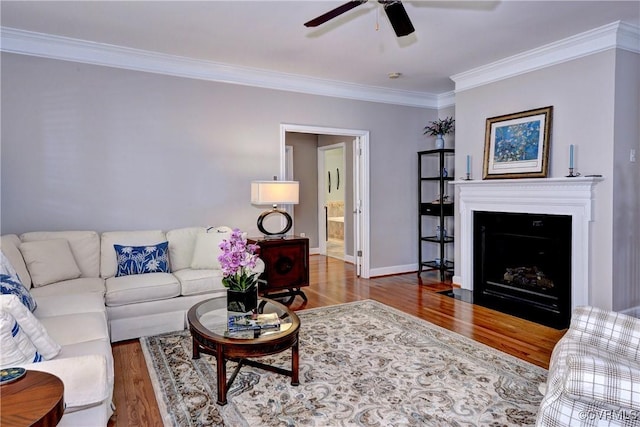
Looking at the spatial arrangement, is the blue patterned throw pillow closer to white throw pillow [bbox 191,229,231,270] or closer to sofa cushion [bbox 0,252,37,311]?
white throw pillow [bbox 191,229,231,270]

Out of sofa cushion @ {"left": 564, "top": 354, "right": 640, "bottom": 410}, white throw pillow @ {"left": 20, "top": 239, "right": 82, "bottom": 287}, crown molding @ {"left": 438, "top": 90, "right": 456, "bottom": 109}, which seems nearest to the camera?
sofa cushion @ {"left": 564, "top": 354, "right": 640, "bottom": 410}

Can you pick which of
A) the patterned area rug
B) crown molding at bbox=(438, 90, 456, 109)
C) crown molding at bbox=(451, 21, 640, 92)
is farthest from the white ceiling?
the patterned area rug

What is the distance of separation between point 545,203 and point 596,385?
2.91 meters

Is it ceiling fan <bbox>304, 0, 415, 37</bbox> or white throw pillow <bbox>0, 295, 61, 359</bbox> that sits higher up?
ceiling fan <bbox>304, 0, 415, 37</bbox>

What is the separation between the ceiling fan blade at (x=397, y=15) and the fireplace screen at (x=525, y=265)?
8.39 feet

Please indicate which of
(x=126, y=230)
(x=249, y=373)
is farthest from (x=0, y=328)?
(x=126, y=230)

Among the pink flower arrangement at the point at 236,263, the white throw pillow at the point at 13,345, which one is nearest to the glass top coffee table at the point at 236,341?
the pink flower arrangement at the point at 236,263

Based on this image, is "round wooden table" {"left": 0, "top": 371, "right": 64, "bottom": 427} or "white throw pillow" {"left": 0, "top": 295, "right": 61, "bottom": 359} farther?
"white throw pillow" {"left": 0, "top": 295, "right": 61, "bottom": 359}

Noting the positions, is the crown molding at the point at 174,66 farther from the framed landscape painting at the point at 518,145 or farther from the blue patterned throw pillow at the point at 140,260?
the blue patterned throw pillow at the point at 140,260

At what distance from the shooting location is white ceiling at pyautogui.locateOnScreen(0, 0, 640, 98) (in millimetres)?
3158

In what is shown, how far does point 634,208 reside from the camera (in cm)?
383

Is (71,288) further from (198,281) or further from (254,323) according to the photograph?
(254,323)

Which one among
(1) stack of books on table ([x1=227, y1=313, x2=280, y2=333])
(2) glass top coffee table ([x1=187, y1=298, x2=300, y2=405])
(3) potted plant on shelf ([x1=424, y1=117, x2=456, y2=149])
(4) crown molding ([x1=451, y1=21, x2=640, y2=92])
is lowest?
(2) glass top coffee table ([x1=187, y1=298, x2=300, y2=405])

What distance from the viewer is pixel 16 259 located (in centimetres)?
315
